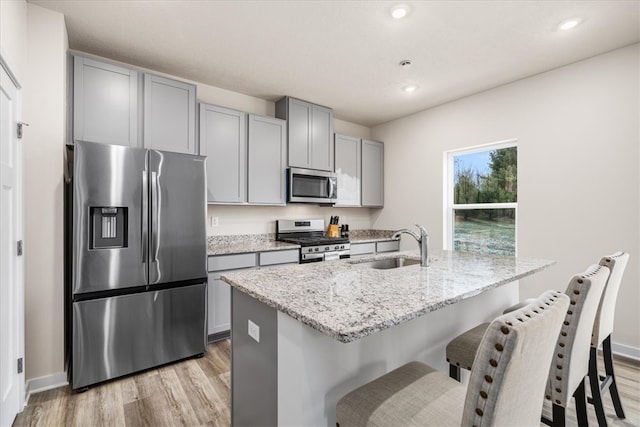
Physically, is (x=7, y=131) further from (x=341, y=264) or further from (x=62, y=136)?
(x=341, y=264)

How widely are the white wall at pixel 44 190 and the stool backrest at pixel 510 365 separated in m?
2.64

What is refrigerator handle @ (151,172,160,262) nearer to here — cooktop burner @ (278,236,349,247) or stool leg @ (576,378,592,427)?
cooktop burner @ (278,236,349,247)

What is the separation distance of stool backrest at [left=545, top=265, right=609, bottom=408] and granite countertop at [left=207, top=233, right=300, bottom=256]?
2462mm

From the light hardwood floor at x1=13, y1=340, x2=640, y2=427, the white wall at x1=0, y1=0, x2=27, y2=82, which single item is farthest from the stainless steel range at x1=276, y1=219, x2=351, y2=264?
the white wall at x1=0, y1=0, x2=27, y2=82

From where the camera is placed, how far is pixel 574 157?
294 cm

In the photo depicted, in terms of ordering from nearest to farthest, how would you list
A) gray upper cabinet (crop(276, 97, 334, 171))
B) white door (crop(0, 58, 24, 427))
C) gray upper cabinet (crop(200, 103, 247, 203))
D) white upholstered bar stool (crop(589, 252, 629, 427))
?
white upholstered bar stool (crop(589, 252, 629, 427)), white door (crop(0, 58, 24, 427)), gray upper cabinet (crop(200, 103, 247, 203)), gray upper cabinet (crop(276, 97, 334, 171))

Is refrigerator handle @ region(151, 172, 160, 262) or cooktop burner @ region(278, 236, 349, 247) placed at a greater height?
refrigerator handle @ region(151, 172, 160, 262)

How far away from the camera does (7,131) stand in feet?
5.71

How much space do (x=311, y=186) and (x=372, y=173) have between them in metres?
1.21

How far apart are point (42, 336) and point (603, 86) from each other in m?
4.90

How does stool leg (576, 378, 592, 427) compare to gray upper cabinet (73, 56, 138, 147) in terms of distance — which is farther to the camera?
gray upper cabinet (73, 56, 138, 147)

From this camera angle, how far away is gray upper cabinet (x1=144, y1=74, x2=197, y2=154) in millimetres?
2783

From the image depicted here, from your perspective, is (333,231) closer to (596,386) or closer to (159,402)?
(159,402)

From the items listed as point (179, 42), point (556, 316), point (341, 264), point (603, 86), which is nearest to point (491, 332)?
point (556, 316)
